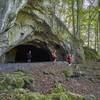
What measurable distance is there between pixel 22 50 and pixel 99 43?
8.71 metres

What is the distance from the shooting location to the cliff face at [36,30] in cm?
1886

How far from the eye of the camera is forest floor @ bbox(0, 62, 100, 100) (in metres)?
13.4

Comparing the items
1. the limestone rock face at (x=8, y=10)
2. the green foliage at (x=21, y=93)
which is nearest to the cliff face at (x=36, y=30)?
the limestone rock face at (x=8, y=10)

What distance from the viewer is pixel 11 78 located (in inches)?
452

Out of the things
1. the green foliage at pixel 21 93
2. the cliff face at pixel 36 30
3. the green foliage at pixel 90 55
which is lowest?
the green foliage at pixel 21 93

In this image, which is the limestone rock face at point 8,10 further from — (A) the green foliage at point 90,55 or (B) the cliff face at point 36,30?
(A) the green foliage at point 90,55

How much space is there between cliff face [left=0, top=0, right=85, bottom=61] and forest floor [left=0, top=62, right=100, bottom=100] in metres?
3.50

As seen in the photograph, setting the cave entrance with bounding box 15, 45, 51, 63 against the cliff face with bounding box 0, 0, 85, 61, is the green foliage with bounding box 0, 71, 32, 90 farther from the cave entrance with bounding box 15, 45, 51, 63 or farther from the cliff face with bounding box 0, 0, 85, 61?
the cave entrance with bounding box 15, 45, 51, 63

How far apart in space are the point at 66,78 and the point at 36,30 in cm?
655

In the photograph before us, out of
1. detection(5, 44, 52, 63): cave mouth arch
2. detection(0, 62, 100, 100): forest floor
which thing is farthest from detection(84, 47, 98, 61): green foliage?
detection(0, 62, 100, 100): forest floor

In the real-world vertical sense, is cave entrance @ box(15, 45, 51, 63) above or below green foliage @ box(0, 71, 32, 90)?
above

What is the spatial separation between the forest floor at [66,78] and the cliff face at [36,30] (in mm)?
3496

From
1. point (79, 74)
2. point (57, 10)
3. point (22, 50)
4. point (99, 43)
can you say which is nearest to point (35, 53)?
point (22, 50)

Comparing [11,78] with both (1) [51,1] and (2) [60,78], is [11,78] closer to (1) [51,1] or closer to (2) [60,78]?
(2) [60,78]
